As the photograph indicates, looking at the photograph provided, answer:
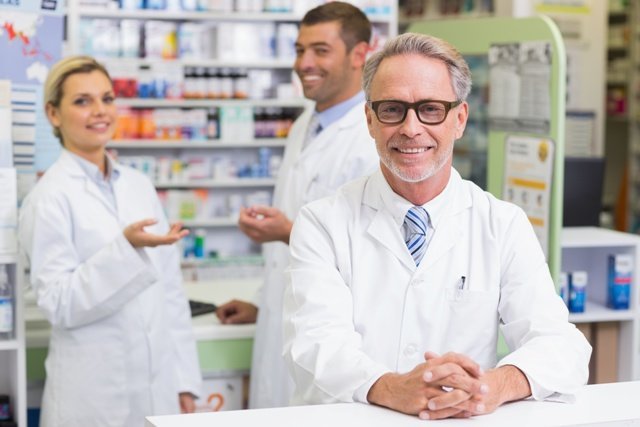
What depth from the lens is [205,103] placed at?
742 centimetres

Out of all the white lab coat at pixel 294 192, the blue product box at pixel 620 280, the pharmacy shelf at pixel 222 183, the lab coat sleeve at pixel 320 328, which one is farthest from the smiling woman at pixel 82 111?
the pharmacy shelf at pixel 222 183

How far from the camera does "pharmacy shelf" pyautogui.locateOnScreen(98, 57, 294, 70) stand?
7.22 m

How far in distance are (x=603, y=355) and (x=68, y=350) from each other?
7.80 feet

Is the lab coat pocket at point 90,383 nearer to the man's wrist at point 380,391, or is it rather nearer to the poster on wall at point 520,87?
the man's wrist at point 380,391

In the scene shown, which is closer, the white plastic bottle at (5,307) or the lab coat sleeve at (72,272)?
the lab coat sleeve at (72,272)

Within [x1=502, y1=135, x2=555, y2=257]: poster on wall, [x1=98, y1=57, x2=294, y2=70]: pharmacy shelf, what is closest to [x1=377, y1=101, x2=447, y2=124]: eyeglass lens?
[x1=502, y1=135, x2=555, y2=257]: poster on wall

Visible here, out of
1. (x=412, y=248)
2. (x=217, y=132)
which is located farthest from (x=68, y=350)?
(x=217, y=132)

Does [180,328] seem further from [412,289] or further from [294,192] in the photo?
[412,289]

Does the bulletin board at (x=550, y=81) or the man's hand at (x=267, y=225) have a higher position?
the bulletin board at (x=550, y=81)

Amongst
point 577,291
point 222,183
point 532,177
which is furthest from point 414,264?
point 222,183

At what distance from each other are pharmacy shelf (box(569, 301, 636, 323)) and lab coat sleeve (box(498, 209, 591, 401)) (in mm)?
1945

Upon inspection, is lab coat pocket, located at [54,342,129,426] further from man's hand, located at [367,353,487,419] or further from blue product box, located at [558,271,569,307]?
blue product box, located at [558,271,569,307]

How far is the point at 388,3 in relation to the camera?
23.7 ft

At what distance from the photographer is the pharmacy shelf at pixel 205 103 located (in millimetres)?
7281
